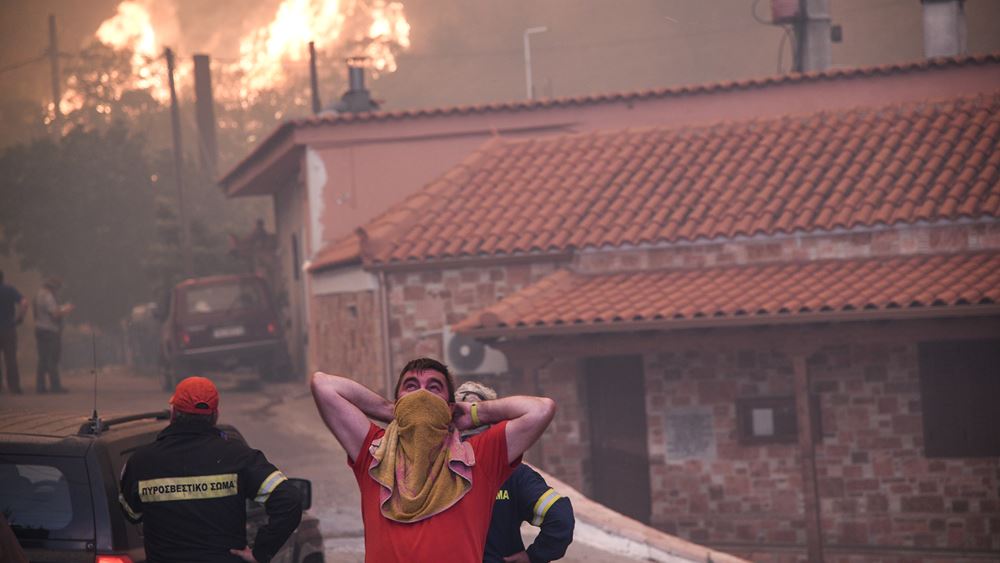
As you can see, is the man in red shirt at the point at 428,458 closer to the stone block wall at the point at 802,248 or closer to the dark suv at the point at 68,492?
the dark suv at the point at 68,492

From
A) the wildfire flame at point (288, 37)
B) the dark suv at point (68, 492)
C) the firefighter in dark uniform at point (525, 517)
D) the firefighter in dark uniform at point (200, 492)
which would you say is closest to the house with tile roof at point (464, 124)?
the dark suv at point (68, 492)

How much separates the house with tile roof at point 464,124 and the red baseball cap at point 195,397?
15.4 metres

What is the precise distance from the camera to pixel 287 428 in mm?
17750

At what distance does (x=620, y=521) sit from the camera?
12062 millimetres

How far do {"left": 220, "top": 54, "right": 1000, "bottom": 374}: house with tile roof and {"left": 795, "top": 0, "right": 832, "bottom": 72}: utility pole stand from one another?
4.50 m

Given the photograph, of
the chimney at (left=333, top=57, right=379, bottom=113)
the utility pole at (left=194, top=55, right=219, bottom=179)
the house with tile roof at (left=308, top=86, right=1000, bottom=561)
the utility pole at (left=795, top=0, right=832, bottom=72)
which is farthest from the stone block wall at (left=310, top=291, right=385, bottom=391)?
the utility pole at (left=194, top=55, right=219, bottom=179)

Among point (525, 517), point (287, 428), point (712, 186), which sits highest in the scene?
point (712, 186)

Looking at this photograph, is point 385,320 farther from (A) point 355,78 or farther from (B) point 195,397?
(B) point 195,397

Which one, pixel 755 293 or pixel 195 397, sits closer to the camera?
pixel 195 397

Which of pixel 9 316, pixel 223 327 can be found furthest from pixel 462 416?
pixel 223 327

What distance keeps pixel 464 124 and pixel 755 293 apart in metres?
7.73

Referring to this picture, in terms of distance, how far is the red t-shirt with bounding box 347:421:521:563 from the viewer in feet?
13.7

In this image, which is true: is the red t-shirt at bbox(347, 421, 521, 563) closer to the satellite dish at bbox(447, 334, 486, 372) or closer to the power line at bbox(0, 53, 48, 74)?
the satellite dish at bbox(447, 334, 486, 372)

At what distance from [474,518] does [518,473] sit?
28.6 inches
